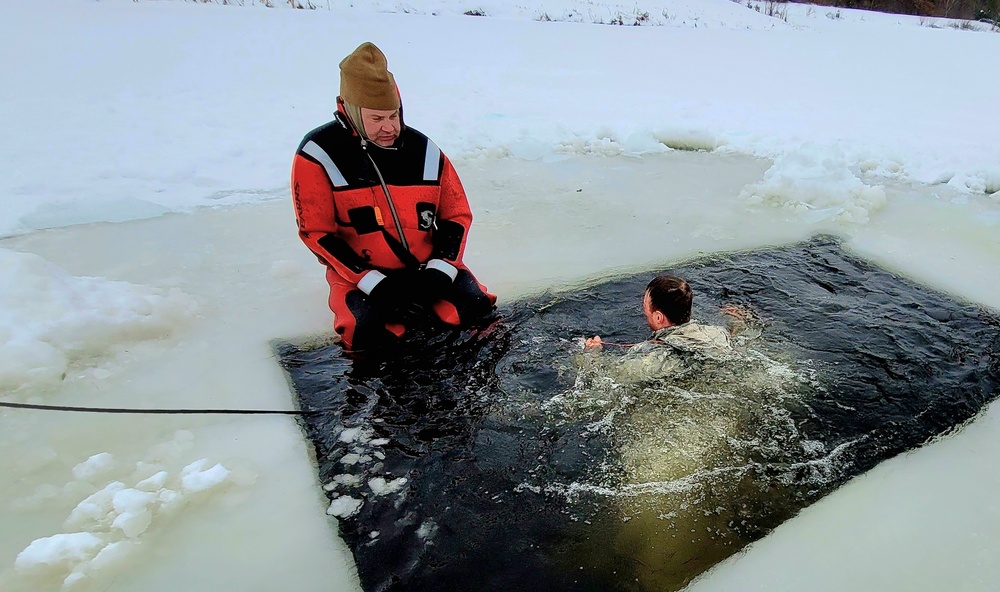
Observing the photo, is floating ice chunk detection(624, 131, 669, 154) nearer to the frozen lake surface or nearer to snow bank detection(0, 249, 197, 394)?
the frozen lake surface

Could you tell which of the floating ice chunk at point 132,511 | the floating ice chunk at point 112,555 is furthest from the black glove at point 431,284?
the floating ice chunk at point 112,555

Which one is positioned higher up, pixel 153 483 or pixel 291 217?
pixel 291 217

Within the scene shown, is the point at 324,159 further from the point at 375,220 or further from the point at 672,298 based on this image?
the point at 672,298

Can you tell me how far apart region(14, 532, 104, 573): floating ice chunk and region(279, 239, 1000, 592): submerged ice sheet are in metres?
0.76

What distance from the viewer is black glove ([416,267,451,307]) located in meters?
3.19

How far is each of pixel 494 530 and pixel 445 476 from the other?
1.05 ft

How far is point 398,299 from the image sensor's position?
3203mm

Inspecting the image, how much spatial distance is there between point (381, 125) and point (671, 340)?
1.70 meters

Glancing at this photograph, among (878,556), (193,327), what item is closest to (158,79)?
(193,327)

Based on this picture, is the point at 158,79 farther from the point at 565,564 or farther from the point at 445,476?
the point at 565,564

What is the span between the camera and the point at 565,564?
1976mm

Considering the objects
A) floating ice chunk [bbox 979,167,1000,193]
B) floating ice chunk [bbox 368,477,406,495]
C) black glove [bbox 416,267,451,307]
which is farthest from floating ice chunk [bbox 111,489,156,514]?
floating ice chunk [bbox 979,167,1000,193]

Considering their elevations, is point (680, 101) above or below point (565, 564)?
above

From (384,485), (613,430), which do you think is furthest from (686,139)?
(384,485)
